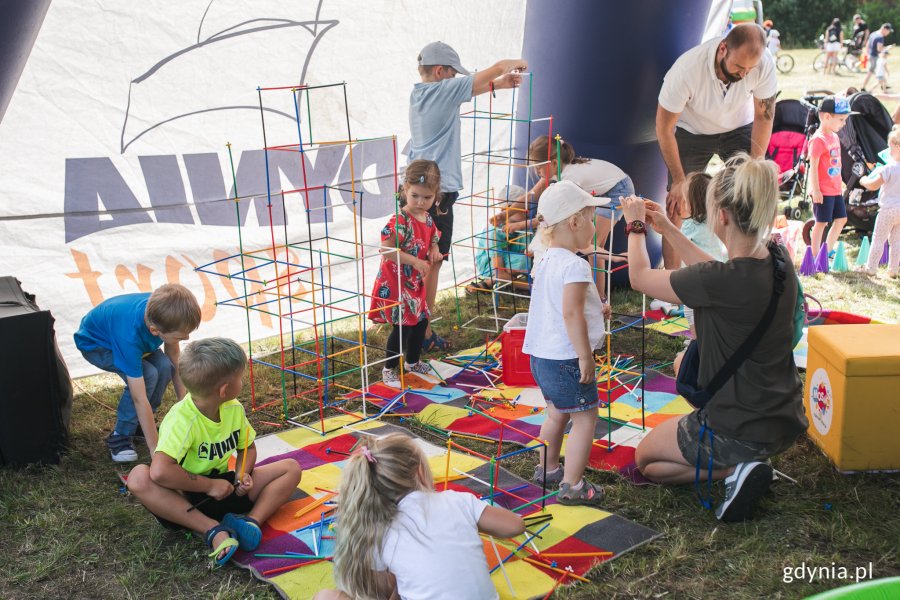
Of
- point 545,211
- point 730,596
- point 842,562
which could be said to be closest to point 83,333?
point 545,211

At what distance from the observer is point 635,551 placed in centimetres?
295

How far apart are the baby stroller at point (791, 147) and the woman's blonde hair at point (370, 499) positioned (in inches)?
266

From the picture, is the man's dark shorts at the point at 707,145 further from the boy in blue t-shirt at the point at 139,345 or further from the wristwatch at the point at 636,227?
the boy in blue t-shirt at the point at 139,345

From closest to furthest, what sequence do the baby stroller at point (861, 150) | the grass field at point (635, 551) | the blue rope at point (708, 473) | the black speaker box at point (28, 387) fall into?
the grass field at point (635, 551) → the blue rope at point (708, 473) → the black speaker box at point (28, 387) → the baby stroller at point (861, 150)

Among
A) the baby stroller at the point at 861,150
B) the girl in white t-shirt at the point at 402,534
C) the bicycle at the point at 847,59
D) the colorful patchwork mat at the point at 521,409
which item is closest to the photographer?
the girl in white t-shirt at the point at 402,534

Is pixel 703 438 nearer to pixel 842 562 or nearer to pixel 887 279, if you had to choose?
pixel 842 562

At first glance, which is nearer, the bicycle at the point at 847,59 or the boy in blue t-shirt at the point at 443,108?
the boy in blue t-shirt at the point at 443,108

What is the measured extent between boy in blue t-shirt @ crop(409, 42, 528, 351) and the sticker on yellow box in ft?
7.05

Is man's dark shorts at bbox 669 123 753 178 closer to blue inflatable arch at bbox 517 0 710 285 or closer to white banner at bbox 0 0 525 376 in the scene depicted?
blue inflatable arch at bbox 517 0 710 285

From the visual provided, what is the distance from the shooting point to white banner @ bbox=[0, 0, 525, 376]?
4.67 metres

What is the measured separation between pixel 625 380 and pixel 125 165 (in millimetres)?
3079

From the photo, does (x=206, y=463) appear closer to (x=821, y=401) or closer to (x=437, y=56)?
(x=821, y=401)

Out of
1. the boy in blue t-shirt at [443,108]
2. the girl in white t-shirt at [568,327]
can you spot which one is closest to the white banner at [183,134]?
the boy in blue t-shirt at [443,108]

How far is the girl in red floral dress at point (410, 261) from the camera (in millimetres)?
4395
